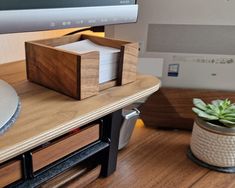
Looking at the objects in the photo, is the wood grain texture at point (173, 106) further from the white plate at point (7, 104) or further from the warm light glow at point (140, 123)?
the white plate at point (7, 104)

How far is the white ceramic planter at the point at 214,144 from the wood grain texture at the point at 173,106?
0.11m

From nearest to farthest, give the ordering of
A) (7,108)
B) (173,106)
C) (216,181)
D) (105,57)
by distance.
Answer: (7,108) → (105,57) → (216,181) → (173,106)

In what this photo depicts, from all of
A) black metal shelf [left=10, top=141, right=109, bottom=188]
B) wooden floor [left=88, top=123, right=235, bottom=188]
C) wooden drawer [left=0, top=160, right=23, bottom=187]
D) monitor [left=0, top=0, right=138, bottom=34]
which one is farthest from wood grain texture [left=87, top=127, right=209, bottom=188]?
monitor [left=0, top=0, right=138, bottom=34]

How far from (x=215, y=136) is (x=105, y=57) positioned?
32 cm

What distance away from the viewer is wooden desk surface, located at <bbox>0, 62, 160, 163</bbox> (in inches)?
13.6

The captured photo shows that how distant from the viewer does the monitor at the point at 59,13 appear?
0.38m

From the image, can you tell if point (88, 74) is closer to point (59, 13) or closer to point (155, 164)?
point (59, 13)

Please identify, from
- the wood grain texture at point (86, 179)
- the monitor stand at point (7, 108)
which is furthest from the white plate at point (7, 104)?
the wood grain texture at point (86, 179)

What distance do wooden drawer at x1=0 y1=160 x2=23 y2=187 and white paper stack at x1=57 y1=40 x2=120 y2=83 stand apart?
20 centimetres

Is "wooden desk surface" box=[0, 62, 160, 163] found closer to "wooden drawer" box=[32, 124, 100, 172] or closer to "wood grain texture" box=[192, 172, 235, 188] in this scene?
"wooden drawer" box=[32, 124, 100, 172]

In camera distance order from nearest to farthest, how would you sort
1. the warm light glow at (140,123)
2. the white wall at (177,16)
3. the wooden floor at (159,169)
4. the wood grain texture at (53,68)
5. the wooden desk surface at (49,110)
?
the wooden desk surface at (49,110) < the wood grain texture at (53,68) < the wooden floor at (159,169) < the white wall at (177,16) < the warm light glow at (140,123)

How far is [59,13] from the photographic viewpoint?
0.43 metres

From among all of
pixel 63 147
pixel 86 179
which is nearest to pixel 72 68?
pixel 63 147

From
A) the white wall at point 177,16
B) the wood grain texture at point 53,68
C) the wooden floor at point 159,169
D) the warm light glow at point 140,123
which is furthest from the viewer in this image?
the warm light glow at point 140,123
